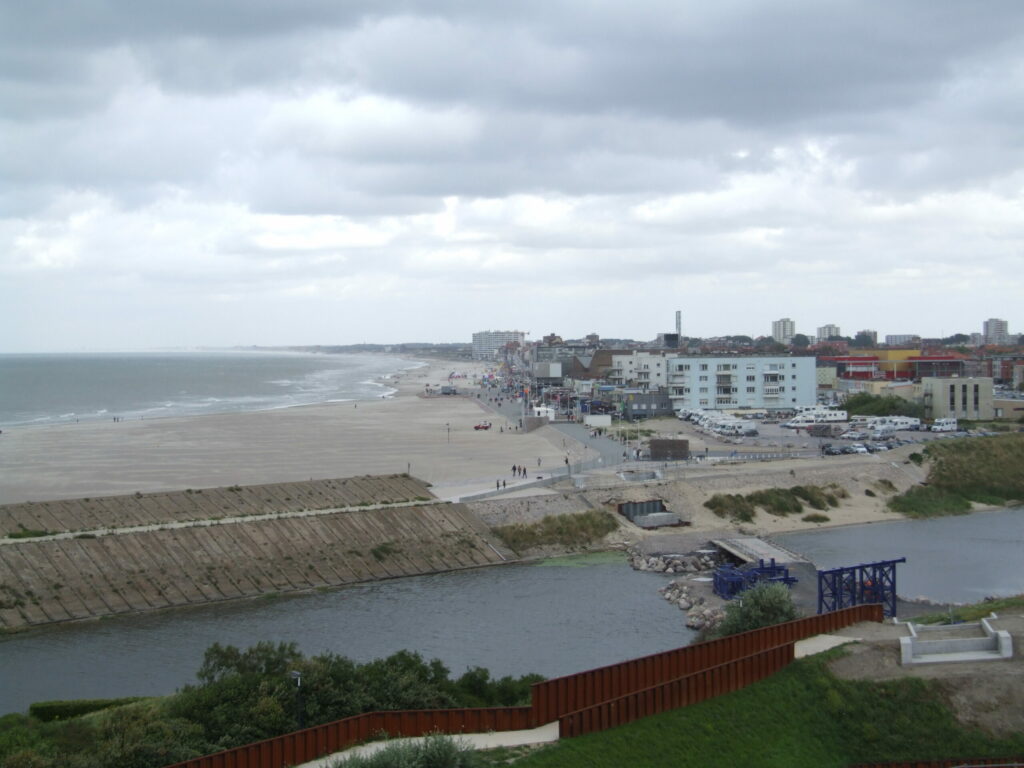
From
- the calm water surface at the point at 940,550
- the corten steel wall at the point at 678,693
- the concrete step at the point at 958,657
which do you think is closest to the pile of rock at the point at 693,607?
the calm water surface at the point at 940,550

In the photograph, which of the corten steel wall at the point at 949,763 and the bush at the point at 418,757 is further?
the corten steel wall at the point at 949,763

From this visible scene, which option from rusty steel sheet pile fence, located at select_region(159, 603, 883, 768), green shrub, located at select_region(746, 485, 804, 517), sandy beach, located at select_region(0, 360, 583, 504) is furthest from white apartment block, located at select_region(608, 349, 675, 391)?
rusty steel sheet pile fence, located at select_region(159, 603, 883, 768)

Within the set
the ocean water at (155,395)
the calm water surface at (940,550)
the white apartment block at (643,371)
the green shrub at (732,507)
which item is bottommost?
the calm water surface at (940,550)

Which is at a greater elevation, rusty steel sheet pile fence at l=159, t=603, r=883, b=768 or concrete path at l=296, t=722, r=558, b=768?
rusty steel sheet pile fence at l=159, t=603, r=883, b=768

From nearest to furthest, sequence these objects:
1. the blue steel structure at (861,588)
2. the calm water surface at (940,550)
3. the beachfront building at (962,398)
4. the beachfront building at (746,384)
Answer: the blue steel structure at (861,588), the calm water surface at (940,550), the beachfront building at (962,398), the beachfront building at (746,384)

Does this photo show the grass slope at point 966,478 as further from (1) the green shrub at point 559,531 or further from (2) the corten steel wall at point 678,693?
(2) the corten steel wall at point 678,693

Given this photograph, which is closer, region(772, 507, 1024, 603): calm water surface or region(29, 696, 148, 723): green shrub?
region(29, 696, 148, 723): green shrub

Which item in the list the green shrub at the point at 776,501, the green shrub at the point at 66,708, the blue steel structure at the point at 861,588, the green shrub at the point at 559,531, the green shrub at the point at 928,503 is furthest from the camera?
the green shrub at the point at 928,503

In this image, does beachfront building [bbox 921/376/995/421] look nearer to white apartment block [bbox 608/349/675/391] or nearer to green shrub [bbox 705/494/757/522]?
white apartment block [bbox 608/349/675/391]
